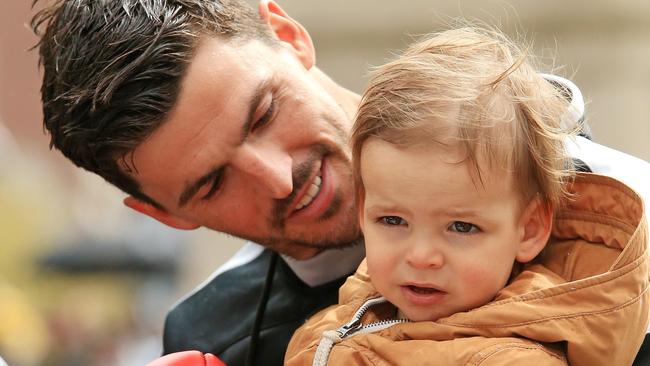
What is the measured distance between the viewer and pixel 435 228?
1.17 m

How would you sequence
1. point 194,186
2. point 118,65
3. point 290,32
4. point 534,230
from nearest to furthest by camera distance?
point 534,230, point 118,65, point 194,186, point 290,32

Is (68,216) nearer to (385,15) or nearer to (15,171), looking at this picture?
(15,171)

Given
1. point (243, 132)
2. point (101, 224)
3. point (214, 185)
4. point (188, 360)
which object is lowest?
point (101, 224)

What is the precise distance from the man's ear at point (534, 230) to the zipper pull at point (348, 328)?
20 cm

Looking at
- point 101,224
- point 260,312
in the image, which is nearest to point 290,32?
point 260,312

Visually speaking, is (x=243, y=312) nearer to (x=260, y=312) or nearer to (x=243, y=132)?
(x=260, y=312)

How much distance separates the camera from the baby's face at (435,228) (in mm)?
1151

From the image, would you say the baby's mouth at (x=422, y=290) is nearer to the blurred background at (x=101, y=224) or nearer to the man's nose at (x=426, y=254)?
the man's nose at (x=426, y=254)

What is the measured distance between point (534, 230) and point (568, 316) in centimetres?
13

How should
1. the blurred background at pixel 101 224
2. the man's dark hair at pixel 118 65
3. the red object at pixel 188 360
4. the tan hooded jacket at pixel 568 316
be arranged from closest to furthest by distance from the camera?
the tan hooded jacket at pixel 568 316, the red object at pixel 188 360, the man's dark hair at pixel 118 65, the blurred background at pixel 101 224

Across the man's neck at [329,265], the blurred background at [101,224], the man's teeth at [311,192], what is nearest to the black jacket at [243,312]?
the man's neck at [329,265]

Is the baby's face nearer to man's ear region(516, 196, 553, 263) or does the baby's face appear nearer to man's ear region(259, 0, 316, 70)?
man's ear region(516, 196, 553, 263)

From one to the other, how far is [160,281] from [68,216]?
46 centimetres

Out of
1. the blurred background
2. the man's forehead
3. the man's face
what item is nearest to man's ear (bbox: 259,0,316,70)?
the man's face
